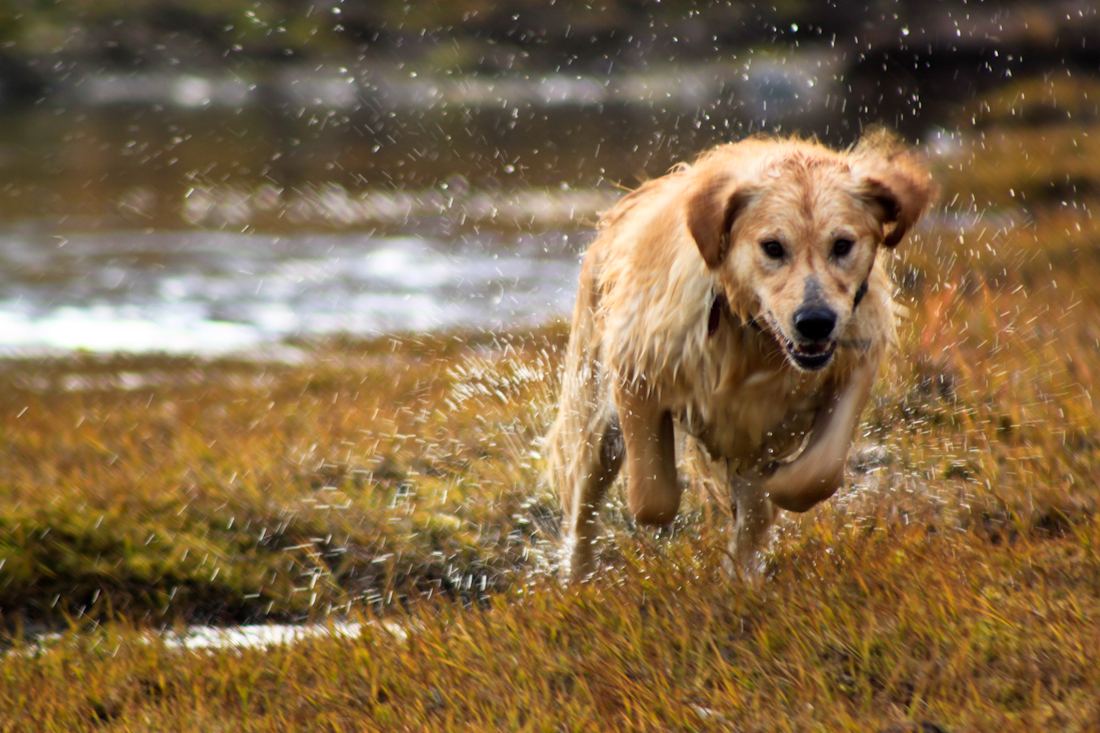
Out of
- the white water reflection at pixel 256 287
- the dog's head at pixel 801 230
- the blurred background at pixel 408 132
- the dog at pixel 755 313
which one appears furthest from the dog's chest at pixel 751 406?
the white water reflection at pixel 256 287

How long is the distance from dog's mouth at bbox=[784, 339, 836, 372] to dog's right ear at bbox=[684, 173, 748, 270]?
1.25 ft

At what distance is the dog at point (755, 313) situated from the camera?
327cm

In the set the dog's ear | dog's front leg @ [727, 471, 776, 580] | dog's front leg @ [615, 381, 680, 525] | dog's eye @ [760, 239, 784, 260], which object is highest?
the dog's ear

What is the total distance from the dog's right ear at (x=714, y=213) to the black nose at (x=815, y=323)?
38 centimetres

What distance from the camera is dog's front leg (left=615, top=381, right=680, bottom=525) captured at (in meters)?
3.84

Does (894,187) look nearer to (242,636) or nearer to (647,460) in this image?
(647,460)

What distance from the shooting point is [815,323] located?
3.14m

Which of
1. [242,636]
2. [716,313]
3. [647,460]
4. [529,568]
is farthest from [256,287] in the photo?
[716,313]

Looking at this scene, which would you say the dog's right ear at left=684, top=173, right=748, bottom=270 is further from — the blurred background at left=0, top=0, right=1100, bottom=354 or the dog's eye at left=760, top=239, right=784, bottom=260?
the blurred background at left=0, top=0, right=1100, bottom=354

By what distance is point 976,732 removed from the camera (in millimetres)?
2477

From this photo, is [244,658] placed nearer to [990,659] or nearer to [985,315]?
[990,659]

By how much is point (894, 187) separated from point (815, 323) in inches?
24.0

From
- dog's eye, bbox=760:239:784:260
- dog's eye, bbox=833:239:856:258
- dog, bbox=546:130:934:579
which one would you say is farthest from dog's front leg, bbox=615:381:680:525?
dog's eye, bbox=833:239:856:258

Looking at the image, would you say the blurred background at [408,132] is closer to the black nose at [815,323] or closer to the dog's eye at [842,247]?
the dog's eye at [842,247]
